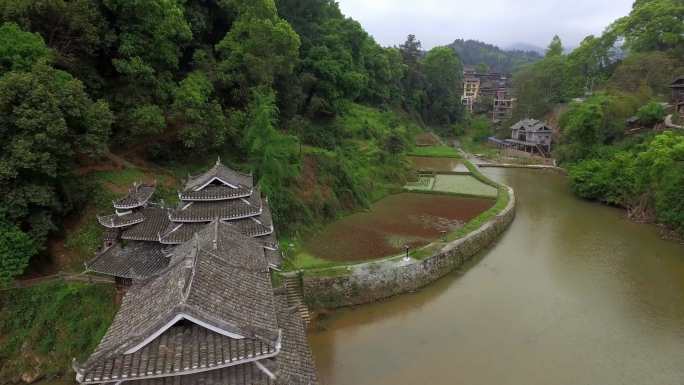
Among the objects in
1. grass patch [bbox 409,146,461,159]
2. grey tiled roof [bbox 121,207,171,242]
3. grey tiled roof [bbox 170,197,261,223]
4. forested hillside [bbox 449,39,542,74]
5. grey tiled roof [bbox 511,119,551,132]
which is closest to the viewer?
grey tiled roof [bbox 170,197,261,223]

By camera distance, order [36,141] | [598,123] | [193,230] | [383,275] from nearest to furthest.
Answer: [193,230] → [36,141] → [383,275] → [598,123]

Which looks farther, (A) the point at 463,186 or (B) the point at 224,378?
(A) the point at 463,186

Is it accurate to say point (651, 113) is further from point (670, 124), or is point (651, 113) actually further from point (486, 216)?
point (486, 216)

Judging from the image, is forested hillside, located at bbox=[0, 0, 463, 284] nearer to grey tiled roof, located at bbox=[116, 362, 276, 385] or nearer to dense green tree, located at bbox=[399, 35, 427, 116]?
grey tiled roof, located at bbox=[116, 362, 276, 385]

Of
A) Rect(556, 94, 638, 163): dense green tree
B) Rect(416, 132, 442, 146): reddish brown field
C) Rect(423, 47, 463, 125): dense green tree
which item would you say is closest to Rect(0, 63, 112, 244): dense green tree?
Rect(556, 94, 638, 163): dense green tree

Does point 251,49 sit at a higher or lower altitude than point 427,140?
higher

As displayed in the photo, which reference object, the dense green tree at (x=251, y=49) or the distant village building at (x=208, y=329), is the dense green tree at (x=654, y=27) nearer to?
the dense green tree at (x=251, y=49)

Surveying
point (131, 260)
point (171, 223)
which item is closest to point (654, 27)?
point (171, 223)
